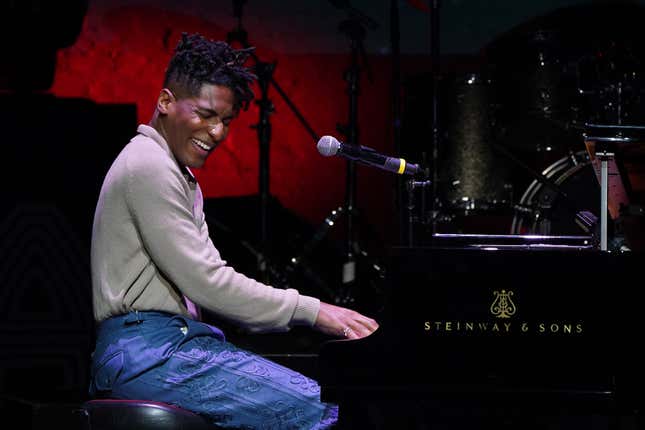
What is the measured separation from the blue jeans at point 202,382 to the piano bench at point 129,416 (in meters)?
0.10

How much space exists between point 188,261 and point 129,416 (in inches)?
16.9

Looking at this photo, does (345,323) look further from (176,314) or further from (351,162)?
(351,162)

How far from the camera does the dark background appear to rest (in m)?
4.06

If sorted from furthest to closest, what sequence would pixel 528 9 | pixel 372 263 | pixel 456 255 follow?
1. pixel 528 9
2. pixel 372 263
3. pixel 456 255

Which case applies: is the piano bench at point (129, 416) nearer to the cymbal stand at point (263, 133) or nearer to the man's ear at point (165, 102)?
the man's ear at point (165, 102)

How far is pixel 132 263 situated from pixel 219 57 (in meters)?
0.67

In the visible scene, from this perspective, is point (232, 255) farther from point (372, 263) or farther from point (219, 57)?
point (219, 57)

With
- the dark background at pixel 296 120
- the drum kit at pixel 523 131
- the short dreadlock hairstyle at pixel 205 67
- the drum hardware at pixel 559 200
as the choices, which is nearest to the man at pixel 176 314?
the short dreadlock hairstyle at pixel 205 67

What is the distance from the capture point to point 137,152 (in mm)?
2508

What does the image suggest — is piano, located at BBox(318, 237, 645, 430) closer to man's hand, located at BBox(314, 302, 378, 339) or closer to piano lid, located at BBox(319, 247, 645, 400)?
piano lid, located at BBox(319, 247, 645, 400)

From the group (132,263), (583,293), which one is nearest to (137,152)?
(132,263)

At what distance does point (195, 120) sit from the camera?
2672 millimetres

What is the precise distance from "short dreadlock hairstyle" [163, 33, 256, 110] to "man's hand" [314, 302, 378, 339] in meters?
0.74

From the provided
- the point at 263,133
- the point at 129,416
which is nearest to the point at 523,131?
the point at 263,133
